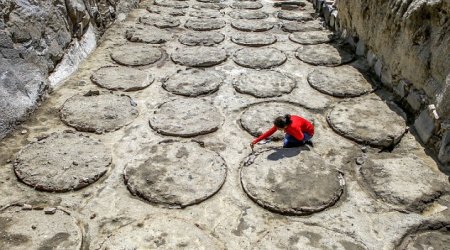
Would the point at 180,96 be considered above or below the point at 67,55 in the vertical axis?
below

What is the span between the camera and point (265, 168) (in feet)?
8.60

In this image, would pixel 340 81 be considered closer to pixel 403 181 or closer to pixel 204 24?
pixel 403 181

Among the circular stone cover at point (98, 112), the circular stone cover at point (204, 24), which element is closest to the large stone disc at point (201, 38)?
the circular stone cover at point (204, 24)

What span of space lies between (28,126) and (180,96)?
1.45 meters

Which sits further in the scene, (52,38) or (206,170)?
(52,38)

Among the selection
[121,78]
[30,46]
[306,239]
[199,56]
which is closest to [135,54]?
[121,78]

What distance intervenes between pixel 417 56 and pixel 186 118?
2191 mm

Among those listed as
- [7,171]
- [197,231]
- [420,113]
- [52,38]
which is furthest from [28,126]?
[420,113]

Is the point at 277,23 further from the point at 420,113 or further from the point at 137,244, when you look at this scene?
the point at 137,244

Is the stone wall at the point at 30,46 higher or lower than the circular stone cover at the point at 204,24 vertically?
higher

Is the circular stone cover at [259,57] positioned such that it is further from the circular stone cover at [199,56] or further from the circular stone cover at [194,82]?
the circular stone cover at [194,82]

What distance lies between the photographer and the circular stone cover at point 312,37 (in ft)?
16.5

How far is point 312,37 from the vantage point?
5.19 m

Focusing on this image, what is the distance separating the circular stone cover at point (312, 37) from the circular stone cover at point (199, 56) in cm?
125
